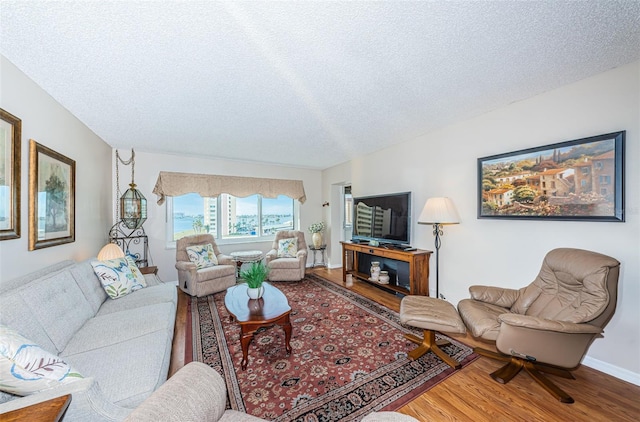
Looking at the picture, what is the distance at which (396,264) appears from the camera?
12.2 feet

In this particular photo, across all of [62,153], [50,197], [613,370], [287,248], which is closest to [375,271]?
[287,248]

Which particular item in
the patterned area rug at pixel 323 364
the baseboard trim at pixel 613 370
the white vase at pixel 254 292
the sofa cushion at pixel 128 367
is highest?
the white vase at pixel 254 292

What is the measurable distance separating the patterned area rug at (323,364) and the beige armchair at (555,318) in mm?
428

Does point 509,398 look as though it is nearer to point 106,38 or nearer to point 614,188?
point 614,188

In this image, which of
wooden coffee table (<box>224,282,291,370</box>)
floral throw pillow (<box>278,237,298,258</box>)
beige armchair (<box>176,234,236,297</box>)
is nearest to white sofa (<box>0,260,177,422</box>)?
wooden coffee table (<box>224,282,291,370</box>)

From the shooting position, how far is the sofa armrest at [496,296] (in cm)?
222

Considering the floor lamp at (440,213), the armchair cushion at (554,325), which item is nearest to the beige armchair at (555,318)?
the armchair cushion at (554,325)

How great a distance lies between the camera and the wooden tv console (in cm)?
314

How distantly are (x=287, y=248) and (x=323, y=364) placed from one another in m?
2.80

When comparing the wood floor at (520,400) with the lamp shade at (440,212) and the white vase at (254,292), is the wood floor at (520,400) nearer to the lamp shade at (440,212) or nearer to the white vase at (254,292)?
the white vase at (254,292)

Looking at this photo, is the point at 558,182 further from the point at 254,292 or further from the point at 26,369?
the point at 26,369

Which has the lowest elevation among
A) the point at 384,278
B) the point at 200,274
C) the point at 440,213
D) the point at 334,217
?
the point at 384,278

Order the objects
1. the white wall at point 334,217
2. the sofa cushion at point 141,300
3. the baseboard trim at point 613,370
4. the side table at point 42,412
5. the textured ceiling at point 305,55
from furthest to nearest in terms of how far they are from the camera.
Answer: the white wall at point 334,217
the sofa cushion at point 141,300
the baseboard trim at point 613,370
the textured ceiling at point 305,55
the side table at point 42,412

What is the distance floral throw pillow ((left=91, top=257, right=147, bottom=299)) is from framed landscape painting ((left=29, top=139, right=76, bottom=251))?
41 centimetres
